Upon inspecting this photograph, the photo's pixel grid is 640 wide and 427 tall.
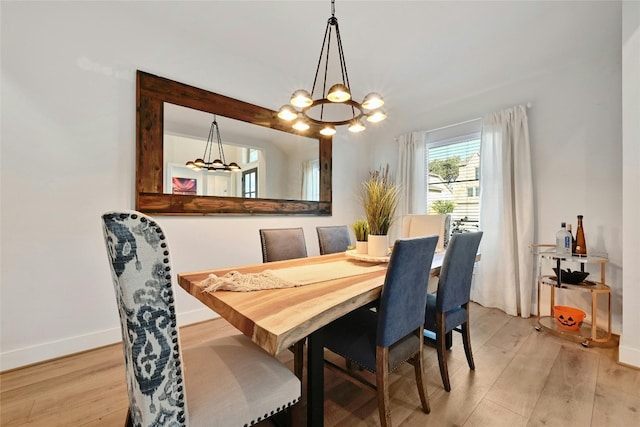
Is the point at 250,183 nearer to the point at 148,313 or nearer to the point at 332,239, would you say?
the point at 332,239

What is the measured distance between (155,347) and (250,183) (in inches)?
96.7

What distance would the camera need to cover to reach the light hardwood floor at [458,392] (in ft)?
4.60

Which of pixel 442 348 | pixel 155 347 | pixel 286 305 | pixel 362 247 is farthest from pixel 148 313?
pixel 442 348

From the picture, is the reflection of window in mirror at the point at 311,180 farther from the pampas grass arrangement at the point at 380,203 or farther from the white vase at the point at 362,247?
the pampas grass arrangement at the point at 380,203

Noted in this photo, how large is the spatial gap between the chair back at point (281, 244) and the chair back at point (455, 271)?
3.79 ft

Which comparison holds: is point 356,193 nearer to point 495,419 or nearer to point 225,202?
point 225,202

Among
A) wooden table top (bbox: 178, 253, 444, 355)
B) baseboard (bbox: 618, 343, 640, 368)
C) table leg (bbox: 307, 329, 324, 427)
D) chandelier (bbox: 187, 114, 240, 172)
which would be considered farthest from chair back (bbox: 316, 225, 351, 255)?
baseboard (bbox: 618, 343, 640, 368)

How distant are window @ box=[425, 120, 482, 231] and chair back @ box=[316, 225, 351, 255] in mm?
1784

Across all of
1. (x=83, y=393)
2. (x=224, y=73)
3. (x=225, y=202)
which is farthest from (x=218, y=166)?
(x=83, y=393)

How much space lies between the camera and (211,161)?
2773 millimetres

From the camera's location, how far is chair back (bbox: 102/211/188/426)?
0.68 meters

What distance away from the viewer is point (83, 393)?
62.6 inches

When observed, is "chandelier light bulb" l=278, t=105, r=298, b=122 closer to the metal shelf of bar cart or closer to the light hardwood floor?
the light hardwood floor

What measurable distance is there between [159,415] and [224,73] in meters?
3.04
